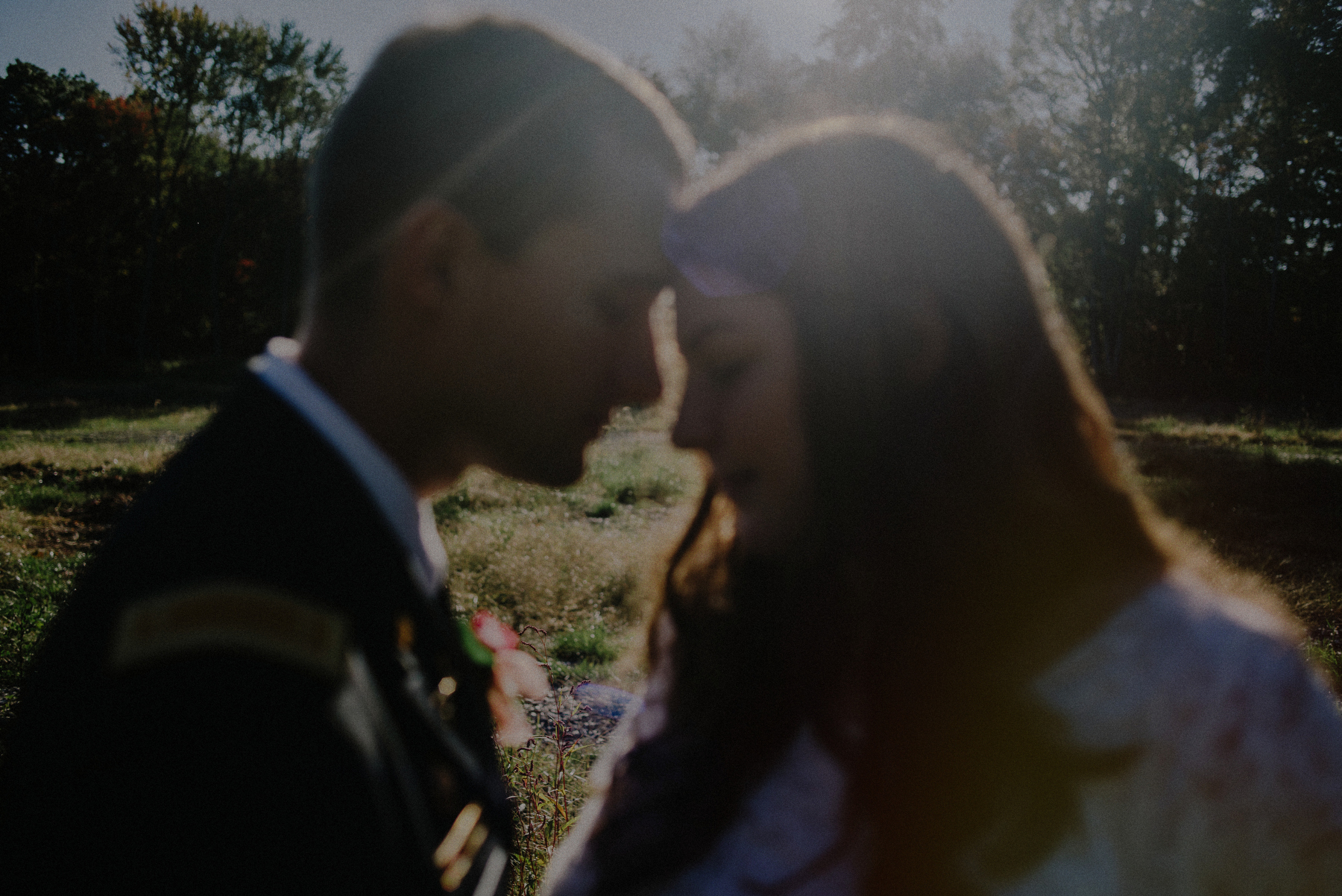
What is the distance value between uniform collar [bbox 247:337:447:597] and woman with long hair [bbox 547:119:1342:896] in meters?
0.65

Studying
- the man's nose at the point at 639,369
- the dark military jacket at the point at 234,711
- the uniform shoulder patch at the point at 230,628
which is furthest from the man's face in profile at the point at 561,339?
the uniform shoulder patch at the point at 230,628

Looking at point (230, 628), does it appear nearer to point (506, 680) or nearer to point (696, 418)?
point (506, 680)

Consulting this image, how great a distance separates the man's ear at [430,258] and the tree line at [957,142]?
18.4 m

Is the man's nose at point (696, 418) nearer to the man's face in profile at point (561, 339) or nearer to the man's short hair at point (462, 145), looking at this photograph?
the man's face in profile at point (561, 339)

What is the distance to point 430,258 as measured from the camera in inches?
65.7

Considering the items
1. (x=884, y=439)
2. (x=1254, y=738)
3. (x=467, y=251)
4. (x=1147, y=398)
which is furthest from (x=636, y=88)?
(x=1147, y=398)

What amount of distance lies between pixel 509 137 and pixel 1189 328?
3804 cm

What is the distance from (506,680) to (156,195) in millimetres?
41048

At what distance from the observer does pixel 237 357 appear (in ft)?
132

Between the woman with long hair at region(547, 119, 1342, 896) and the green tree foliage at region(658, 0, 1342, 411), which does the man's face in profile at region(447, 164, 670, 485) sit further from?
the green tree foliage at region(658, 0, 1342, 411)

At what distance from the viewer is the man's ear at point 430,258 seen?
1644 mm

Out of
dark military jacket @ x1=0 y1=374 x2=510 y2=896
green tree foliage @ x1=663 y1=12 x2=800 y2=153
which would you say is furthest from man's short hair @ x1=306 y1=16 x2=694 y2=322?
green tree foliage @ x1=663 y1=12 x2=800 y2=153

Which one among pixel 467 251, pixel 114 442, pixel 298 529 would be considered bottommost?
pixel 114 442

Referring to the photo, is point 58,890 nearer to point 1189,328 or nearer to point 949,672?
point 949,672
